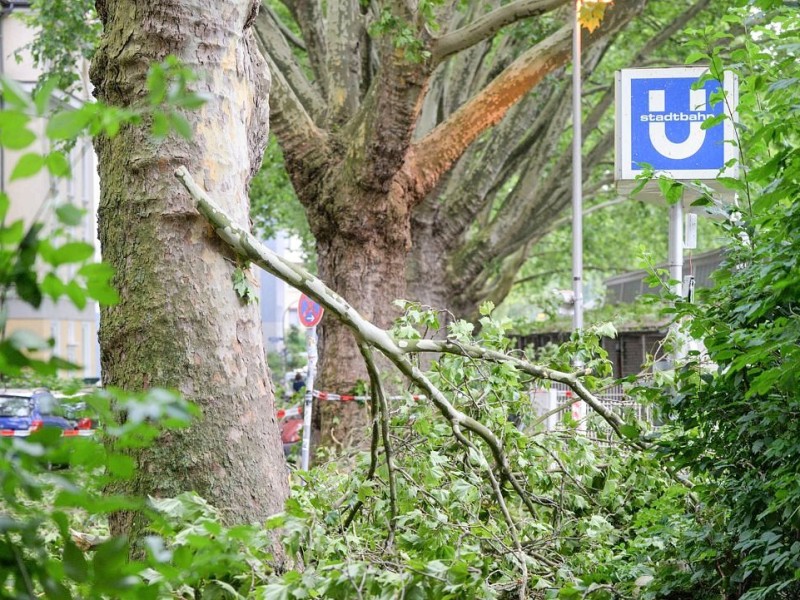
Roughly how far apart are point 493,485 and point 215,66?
86.0 inches

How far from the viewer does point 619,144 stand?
10.6 meters

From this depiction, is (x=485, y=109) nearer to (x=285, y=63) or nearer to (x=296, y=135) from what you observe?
(x=296, y=135)

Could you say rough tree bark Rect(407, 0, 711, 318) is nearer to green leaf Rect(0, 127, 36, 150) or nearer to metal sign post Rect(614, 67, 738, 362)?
metal sign post Rect(614, 67, 738, 362)

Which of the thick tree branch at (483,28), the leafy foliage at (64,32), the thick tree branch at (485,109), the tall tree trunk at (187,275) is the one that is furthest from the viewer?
the leafy foliage at (64,32)

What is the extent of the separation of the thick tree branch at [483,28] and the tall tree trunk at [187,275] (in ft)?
19.4

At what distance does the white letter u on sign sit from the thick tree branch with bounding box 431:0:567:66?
132 centimetres

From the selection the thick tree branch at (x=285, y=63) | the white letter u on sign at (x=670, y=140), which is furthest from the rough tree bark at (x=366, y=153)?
the white letter u on sign at (x=670, y=140)

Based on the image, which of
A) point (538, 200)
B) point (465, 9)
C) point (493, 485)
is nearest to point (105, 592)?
point (493, 485)

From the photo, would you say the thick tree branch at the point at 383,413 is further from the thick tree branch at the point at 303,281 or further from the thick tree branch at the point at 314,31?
the thick tree branch at the point at 314,31

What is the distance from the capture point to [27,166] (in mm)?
1625

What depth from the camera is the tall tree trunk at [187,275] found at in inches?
182

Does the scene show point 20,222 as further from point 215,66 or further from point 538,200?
point 538,200

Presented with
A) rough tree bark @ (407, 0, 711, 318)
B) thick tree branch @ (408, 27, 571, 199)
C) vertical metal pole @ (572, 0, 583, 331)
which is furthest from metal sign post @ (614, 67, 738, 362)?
rough tree bark @ (407, 0, 711, 318)

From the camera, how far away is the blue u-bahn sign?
10391mm
